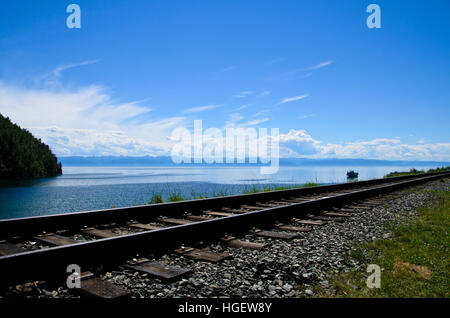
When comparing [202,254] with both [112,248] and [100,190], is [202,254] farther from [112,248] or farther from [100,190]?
[100,190]

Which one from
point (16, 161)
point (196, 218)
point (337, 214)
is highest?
point (16, 161)

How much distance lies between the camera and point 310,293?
115 inches

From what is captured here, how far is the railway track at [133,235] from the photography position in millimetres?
3103

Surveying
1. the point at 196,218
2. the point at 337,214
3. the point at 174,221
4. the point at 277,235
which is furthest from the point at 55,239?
the point at 337,214

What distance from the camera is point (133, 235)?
395 cm

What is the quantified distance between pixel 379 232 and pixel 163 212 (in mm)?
4407

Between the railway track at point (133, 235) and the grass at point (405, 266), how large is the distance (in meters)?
1.34

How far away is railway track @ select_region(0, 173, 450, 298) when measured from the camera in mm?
3103

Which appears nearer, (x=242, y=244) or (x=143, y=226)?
(x=242, y=244)

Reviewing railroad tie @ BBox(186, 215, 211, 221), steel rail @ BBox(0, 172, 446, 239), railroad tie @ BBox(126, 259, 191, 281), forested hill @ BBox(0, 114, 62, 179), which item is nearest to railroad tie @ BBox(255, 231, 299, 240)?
railroad tie @ BBox(186, 215, 211, 221)

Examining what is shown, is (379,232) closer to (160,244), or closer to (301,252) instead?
(301,252)

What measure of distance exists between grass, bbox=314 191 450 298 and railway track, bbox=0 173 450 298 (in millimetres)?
1342

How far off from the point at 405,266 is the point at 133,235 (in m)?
3.28
